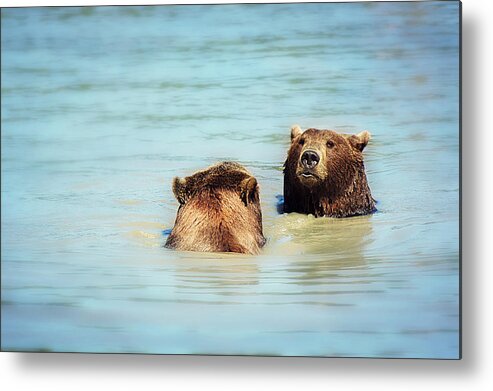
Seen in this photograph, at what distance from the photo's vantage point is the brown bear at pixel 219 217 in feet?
13.5

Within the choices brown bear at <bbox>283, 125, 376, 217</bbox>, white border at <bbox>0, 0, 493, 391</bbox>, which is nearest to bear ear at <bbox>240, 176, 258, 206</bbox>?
brown bear at <bbox>283, 125, 376, 217</bbox>

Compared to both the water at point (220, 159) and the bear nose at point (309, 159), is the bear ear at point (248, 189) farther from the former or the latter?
the bear nose at point (309, 159)

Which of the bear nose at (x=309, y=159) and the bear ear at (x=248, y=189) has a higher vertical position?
the bear nose at (x=309, y=159)

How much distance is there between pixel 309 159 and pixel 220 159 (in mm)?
338

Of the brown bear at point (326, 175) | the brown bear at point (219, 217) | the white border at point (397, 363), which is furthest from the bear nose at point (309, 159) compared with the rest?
the white border at point (397, 363)

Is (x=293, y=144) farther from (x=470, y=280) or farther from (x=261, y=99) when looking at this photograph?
(x=470, y=280)

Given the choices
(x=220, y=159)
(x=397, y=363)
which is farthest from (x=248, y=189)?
(x=397, y=363)

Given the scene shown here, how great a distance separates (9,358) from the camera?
4.25 metres

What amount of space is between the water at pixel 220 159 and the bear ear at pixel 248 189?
0.12ft

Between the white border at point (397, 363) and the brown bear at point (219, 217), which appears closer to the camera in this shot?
the white border at point (397, 363)

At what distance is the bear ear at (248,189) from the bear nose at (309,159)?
198 millimetres

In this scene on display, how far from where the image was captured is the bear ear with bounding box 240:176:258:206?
412 cm

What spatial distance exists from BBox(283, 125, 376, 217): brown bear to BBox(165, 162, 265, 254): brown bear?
15cm

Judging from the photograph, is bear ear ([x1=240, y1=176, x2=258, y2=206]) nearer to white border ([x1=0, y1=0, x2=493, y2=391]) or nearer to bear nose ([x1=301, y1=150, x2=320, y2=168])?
bear nose ([x1=301, y1=150, x2=320, y2=168])
